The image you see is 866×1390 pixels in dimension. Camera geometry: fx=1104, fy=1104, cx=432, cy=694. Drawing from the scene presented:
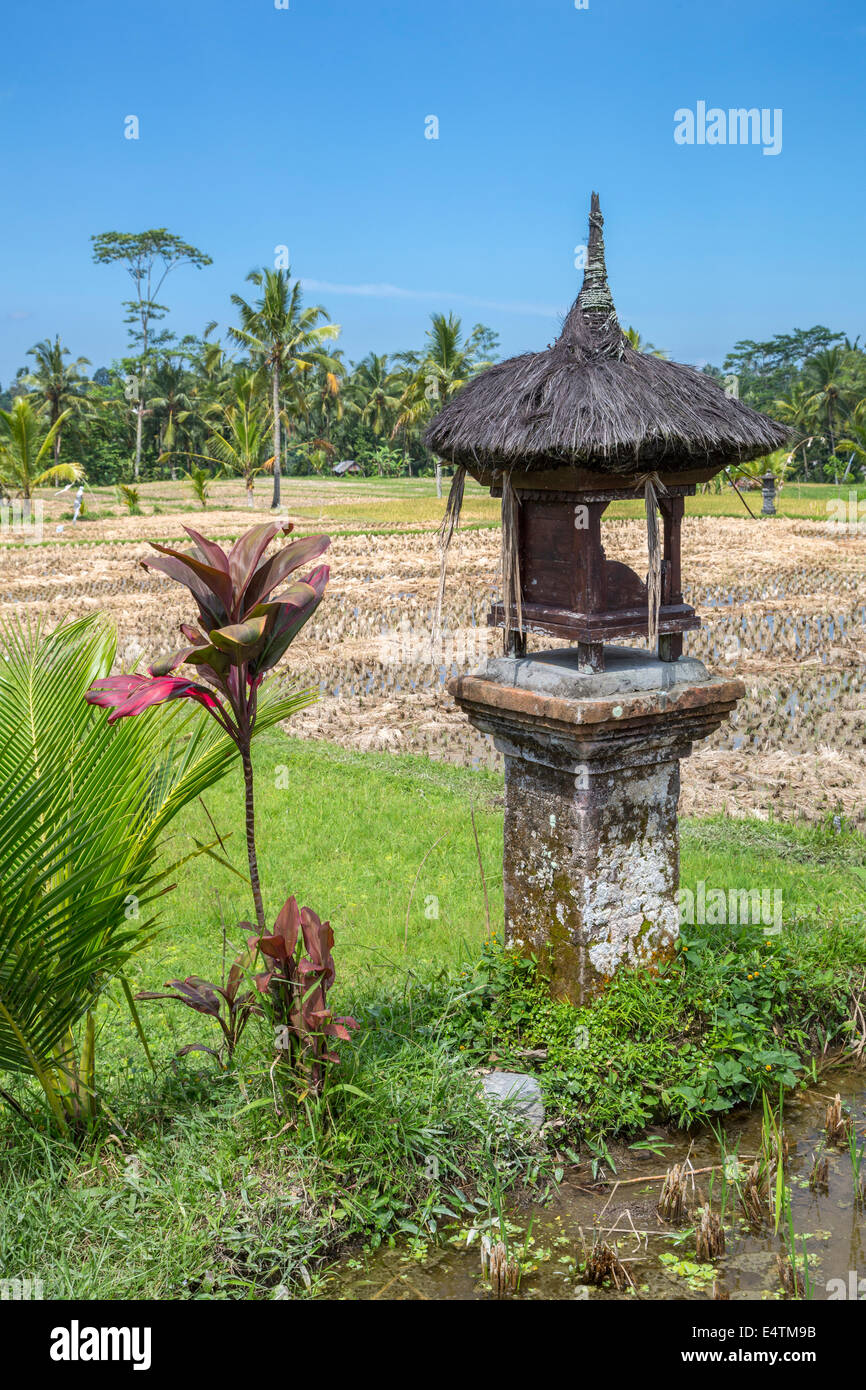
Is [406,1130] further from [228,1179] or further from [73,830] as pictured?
[73,830]

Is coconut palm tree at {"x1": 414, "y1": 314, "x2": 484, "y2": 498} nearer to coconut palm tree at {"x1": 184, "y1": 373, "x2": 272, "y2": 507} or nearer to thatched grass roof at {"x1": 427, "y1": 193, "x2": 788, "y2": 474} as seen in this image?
coconut palm tree at {"x1": 184, "y1": 373, "x2": 272, "y2": 507}

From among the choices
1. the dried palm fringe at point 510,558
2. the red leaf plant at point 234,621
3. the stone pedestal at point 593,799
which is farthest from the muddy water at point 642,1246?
the dried palm fringe at point 510,558

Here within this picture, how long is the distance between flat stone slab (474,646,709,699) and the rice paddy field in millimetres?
1551

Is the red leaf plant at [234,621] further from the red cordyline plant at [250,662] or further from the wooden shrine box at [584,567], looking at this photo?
the wooden shrine box at [584,567]

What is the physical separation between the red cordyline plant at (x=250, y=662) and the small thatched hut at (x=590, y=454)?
98cm

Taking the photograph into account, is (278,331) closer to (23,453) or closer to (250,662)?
(23,453)

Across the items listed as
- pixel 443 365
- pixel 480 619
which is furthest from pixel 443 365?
pixel 480 619

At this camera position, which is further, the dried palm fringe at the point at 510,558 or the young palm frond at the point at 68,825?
the dried palm fringe at the point at 510,558

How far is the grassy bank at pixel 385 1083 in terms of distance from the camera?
8.77 feet

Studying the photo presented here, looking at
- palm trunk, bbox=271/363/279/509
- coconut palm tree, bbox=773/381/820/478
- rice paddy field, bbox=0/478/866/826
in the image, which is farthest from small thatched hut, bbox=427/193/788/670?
coconut palm tree, bbox=773/381/820/478

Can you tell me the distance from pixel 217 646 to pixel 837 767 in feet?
18.5

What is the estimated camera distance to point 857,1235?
2.85 metres

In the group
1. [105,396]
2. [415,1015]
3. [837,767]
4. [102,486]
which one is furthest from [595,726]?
[105,396]

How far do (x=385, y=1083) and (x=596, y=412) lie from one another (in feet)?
6.63
